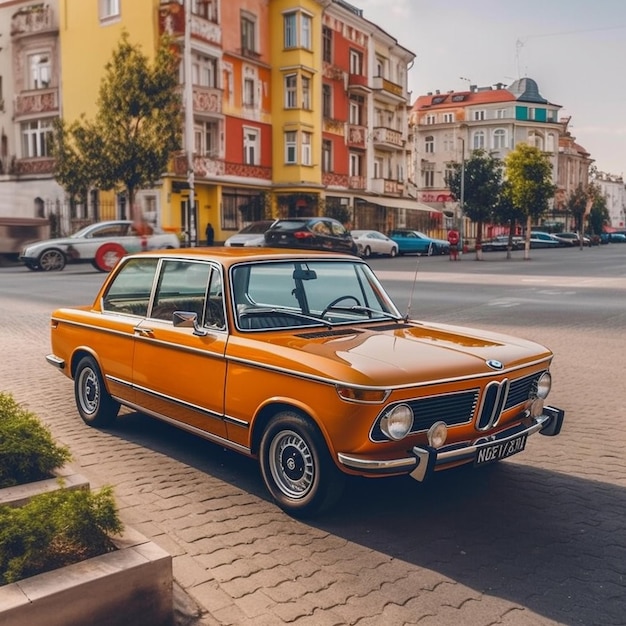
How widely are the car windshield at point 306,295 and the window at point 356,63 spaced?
154ft

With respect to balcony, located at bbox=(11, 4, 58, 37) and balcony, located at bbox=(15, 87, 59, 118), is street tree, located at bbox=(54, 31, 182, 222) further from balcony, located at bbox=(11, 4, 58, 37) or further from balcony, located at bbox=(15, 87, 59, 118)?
balcony, located at bbox=(11, 4, 58, 37)

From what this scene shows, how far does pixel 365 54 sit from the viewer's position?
51906 millimetres

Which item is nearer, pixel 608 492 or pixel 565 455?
pixel 608 492

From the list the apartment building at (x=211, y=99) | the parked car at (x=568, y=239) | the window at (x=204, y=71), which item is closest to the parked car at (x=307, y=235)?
the apartment building at (x=211, y=99)

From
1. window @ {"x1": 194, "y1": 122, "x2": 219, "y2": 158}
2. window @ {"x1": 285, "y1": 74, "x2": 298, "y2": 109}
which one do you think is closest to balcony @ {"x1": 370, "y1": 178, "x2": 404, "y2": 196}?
window @ {"x1": 285, "y1": 74, "x2": 298, "y2": 109}

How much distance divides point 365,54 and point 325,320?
49523 mm

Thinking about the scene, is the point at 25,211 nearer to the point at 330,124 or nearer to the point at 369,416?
the point at 330,124

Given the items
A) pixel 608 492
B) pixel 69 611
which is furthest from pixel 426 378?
pixel 69 611

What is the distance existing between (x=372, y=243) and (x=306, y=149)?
7950 mm

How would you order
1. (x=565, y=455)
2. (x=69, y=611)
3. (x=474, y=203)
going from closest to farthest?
(x=69, y=611) < (x=565, y=455) < (x=474, y=203)

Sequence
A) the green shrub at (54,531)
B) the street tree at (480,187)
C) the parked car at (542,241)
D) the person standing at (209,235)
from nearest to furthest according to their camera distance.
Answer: the green shrub at (54,531) < the person standing at (209,235) < the street tree at (480,187) < the parked car at (542,241)

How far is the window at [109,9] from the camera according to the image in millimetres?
37500

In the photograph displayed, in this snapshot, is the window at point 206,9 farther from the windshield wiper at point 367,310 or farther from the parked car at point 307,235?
the windshield wiper at point 367,310

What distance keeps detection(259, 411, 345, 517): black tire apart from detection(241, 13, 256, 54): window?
3914 cm
